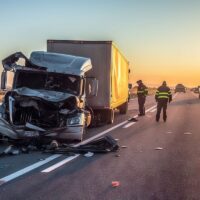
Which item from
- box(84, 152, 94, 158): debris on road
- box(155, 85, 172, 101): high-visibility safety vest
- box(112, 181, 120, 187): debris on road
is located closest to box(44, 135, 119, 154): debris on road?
box(84, 152, 94, 158): debris on road

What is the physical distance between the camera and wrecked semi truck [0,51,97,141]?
43.3ft

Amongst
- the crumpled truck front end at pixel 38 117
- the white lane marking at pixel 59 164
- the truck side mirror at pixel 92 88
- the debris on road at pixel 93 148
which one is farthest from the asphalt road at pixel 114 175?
the truck side mirror at pixel 92 88

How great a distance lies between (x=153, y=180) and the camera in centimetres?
829

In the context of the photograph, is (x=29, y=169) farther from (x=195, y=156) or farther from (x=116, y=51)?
(x=116, y=51)

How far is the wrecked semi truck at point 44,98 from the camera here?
13195mm

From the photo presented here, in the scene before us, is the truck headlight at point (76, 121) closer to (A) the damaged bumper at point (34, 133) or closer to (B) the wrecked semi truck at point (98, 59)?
(A) the damaged bumper at point (34, 133)

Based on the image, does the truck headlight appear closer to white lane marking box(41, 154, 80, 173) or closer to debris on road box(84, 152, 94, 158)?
debris on road box(84, 152, 94, 158)

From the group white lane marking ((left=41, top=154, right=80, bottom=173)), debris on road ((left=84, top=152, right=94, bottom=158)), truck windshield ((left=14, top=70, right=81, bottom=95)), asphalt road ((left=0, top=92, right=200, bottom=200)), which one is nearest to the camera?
asphalt road ((left=0, top=92, right=200, bottom=200))

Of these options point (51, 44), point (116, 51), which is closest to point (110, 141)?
point (51, 44)

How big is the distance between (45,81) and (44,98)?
66.2 inches

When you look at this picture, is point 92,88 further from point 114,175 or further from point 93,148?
point 114,175

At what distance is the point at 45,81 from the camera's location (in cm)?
1528

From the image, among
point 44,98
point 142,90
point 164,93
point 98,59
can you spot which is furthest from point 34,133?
point 142,90

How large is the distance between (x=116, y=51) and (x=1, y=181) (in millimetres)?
12584
